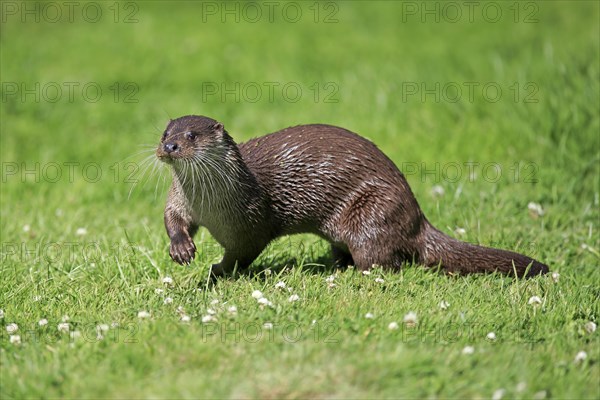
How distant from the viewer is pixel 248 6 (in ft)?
36.5

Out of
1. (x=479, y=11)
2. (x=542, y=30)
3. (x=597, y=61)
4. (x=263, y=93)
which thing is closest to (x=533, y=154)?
(x=597, y=61)

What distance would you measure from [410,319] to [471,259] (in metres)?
1.12

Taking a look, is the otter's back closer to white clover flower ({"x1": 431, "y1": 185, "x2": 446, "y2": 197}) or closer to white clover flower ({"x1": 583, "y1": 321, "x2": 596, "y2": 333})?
white clover flower ({"x1": 583, "y1": 321, "x2": 596, "y2": 333})

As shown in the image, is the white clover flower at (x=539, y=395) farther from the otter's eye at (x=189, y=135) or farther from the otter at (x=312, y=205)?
the otter's eye at (x=189, y=135)

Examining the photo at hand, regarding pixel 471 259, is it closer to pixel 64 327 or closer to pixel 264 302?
pixel 264 302

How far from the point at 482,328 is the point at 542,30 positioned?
7.16 m

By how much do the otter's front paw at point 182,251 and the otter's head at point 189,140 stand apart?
416mm

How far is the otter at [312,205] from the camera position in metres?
4.82

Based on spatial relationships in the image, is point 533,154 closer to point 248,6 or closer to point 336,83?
point 336,83

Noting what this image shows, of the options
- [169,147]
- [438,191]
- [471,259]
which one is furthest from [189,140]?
[438,191]

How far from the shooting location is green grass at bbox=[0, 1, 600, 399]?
3.72m

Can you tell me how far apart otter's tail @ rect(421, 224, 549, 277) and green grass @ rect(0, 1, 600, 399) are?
3.2 inches

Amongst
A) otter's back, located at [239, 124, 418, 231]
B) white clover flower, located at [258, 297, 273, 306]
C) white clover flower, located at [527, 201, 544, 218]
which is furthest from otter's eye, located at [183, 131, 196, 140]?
white clover flower, located at [527, 201, 544, 218]

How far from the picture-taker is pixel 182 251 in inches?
185
